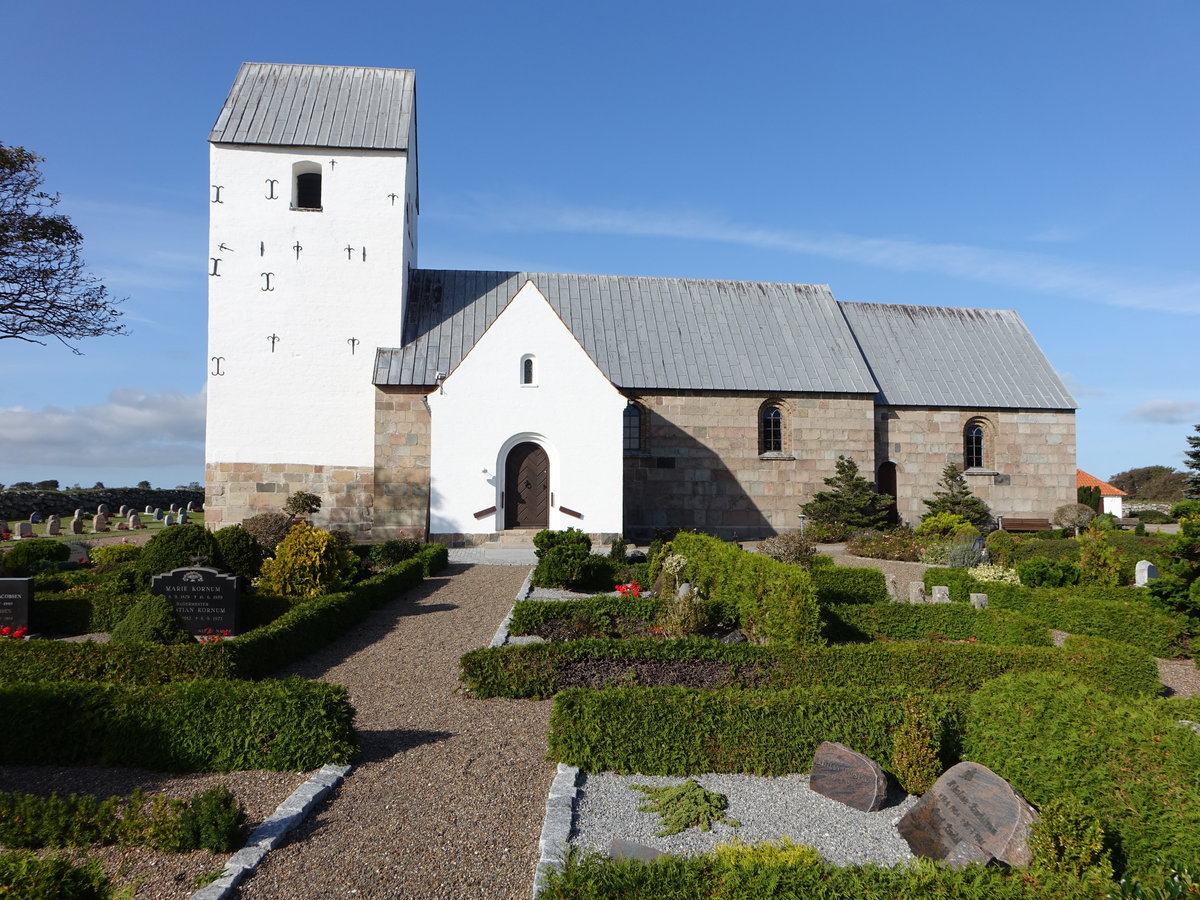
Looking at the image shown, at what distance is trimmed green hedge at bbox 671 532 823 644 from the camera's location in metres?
7.09

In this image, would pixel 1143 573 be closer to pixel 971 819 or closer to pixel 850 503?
pixel 850 503

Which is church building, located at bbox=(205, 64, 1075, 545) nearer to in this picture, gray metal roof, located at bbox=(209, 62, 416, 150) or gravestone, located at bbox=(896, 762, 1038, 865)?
gray metal roof, located at bbox=(209, 62, 416, 150)

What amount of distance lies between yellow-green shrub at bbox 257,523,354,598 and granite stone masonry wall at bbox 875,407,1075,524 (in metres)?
14.3

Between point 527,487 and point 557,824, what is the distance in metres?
12.0

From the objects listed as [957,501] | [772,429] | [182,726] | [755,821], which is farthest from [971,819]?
[957,501]

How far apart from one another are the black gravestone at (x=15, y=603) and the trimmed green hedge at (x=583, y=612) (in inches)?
214

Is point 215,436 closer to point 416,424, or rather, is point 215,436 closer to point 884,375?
point 416,424

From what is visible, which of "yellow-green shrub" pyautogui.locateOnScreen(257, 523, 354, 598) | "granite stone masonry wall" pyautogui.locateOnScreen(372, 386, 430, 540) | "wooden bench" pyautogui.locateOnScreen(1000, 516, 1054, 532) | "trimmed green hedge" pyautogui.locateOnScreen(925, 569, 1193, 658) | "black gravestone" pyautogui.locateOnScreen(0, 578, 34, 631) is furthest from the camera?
"wooden bench" pyautogui.locateOnScreen(1000, 516, 1054, 532)

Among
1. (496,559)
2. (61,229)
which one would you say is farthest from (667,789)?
(61,229)

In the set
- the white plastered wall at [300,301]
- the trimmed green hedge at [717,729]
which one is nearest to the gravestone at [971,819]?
the trimmed green hedge at [717,729]

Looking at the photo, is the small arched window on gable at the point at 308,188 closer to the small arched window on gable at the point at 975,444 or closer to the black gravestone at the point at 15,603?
the black gravestone at the point at 15,603

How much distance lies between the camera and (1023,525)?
66.1 ft

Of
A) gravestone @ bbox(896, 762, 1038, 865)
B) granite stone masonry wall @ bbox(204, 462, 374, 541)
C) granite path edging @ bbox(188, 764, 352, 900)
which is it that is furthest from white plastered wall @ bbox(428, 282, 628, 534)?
gravestone @ bbox(896, 762, 1038, 865)

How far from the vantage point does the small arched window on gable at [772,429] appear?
766 inches
